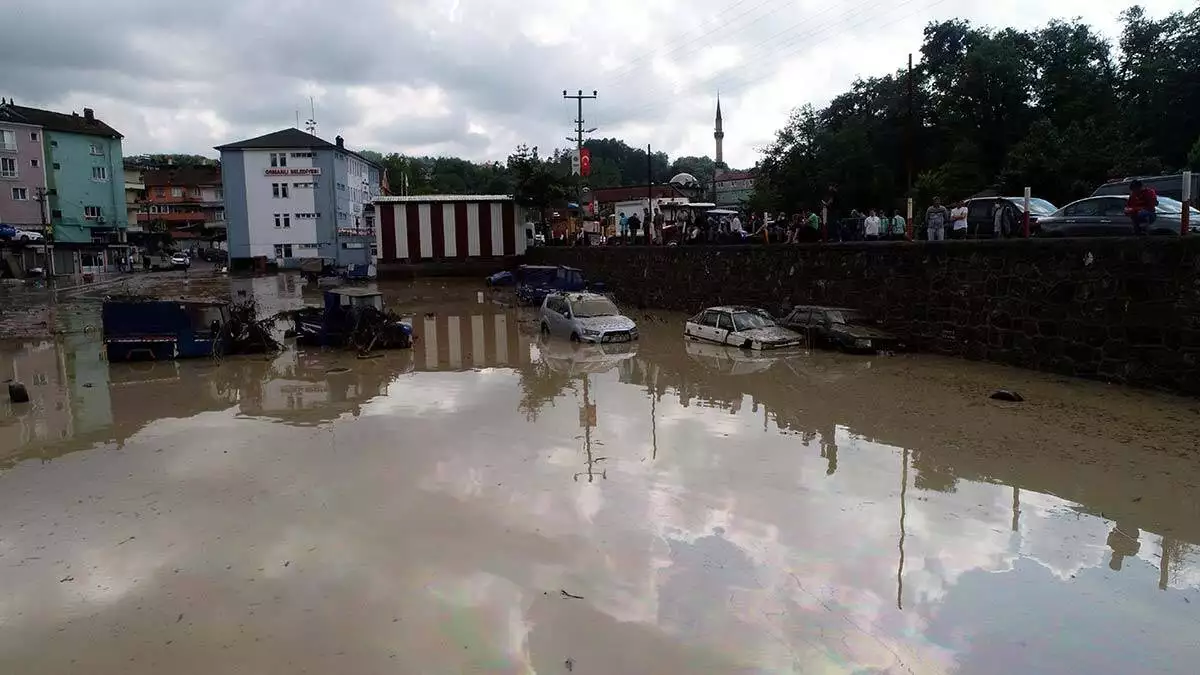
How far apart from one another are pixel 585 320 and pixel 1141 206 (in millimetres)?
14888

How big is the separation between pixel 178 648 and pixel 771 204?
4909 centimetres

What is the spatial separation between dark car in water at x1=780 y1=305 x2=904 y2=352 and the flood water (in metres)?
5.17

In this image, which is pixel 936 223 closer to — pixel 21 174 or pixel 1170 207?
pixel 1170 207

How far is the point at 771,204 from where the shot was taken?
170 ft

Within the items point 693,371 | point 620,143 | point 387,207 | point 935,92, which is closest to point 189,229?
point 387,207

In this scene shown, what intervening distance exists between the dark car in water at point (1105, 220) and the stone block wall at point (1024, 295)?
1.42 meters

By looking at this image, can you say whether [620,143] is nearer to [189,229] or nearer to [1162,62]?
[189,229]

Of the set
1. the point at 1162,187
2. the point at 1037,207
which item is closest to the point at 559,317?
the point at 1037,207

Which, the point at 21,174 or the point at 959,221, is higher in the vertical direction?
the point at 21,174

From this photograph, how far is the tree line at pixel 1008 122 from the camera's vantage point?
119 ft

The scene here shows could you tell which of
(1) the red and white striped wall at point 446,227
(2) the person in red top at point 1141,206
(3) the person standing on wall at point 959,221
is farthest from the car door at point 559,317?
(1) the red and white striped wall at point 446,227

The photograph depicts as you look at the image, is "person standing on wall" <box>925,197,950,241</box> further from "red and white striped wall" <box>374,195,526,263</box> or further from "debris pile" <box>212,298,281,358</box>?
"red and white striped wall" <box>374,195,526,263</box>

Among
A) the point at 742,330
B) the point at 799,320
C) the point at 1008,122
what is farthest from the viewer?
the point at 1008,122

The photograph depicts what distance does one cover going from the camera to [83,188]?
65062 mm
